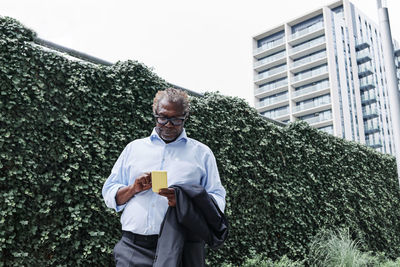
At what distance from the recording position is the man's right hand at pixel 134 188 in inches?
76.2

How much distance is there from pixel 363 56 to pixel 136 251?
57276 millimetres

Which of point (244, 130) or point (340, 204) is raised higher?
point (244, 130)

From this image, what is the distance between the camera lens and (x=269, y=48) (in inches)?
2219

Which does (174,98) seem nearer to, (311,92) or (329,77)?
(329,77)

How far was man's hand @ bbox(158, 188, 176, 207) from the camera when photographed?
1900mm

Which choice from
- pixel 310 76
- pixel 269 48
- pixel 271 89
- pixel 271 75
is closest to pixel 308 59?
pixel 310 76

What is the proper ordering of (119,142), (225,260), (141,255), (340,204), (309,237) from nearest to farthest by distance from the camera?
(141,255) < (119,142) < (225,260) < (309,237) < (340,204)

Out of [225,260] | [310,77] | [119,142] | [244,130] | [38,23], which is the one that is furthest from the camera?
[310,77]

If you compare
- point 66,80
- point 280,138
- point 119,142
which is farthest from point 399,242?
point 66,80

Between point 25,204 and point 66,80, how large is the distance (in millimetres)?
1285

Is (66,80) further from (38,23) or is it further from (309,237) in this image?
(309,237)

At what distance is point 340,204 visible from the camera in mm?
7160

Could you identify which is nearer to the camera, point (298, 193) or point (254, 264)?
point (254, 264)

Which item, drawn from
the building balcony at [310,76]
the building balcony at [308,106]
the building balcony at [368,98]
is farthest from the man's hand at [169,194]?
the building balcony at [368,98]
